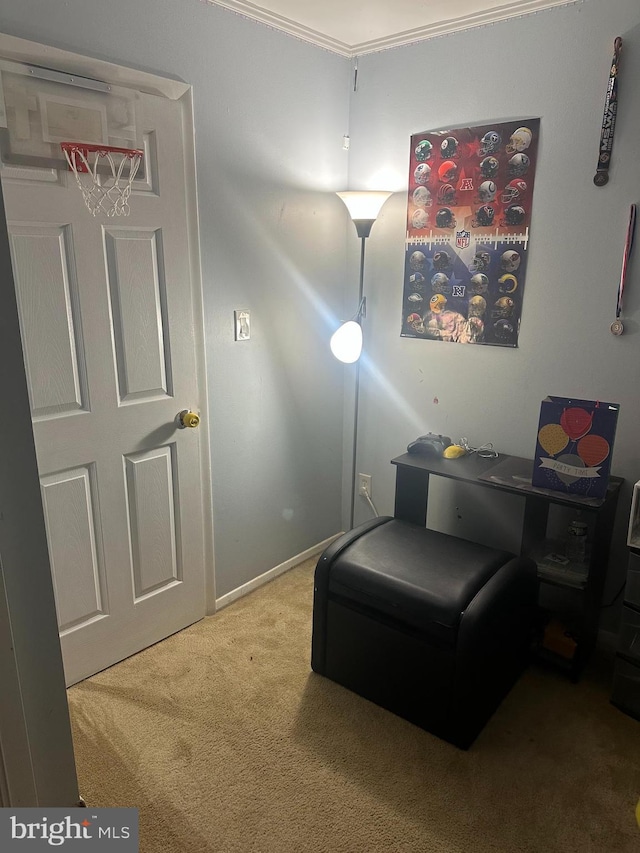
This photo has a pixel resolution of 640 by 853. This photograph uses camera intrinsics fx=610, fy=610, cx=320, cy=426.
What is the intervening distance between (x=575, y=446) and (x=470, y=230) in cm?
101

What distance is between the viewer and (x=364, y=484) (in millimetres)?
3184

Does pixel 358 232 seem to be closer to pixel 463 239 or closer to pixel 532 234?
pixel 463 239

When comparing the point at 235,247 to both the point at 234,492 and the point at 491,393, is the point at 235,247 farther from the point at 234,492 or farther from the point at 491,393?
the point at 491,393

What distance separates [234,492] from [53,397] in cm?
93

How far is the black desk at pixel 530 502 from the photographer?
7.05 ft

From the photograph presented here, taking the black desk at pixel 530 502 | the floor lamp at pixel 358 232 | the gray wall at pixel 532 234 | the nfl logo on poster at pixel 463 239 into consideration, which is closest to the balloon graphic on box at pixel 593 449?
the black desk at pixel 530 502

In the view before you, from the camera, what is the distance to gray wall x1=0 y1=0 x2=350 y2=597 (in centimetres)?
212

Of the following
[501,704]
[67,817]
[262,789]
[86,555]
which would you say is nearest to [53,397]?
[86,555]

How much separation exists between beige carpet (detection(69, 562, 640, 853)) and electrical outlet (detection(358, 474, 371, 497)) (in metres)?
1.02

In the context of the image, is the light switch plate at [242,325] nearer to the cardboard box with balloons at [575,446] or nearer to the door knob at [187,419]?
the door knob at [187,419]

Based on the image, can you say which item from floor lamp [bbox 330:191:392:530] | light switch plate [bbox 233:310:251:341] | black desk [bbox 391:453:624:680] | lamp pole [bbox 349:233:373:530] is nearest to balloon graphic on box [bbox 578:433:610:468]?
black desk [bbox 391:453:624:680]

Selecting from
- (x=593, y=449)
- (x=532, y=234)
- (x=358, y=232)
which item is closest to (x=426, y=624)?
(x=593, y=449)

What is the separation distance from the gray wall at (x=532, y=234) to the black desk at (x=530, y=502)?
0.15m

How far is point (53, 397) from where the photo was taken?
1.98 m
